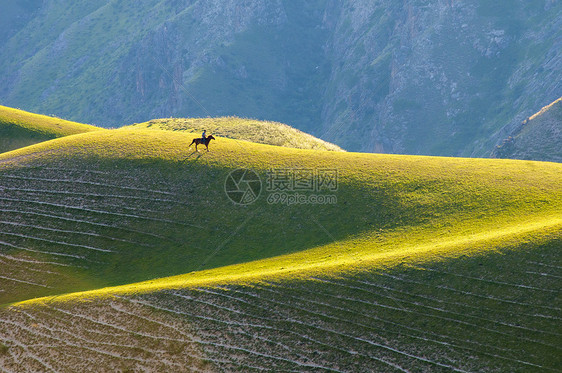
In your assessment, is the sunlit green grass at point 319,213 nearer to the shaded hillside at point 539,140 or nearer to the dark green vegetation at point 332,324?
the dark green vegetation at point 332,324

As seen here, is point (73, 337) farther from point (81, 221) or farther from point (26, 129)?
point (26, 129)

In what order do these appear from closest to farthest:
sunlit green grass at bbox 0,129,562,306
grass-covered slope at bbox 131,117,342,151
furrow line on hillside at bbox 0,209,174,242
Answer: sunlit green grass at bbox 0,129,562,306 → furrow line on hillside at bbox 0,209,174,242 → grass-covered slope at bbox 131,117,342,151

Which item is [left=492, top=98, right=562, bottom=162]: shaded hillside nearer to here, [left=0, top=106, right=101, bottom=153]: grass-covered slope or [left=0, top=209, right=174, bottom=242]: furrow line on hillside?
[left=0, top=106, right=101, bottom=153]: grass-covered slope

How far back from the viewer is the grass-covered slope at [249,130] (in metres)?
88.7

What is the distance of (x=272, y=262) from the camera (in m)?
47.9

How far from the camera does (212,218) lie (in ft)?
180

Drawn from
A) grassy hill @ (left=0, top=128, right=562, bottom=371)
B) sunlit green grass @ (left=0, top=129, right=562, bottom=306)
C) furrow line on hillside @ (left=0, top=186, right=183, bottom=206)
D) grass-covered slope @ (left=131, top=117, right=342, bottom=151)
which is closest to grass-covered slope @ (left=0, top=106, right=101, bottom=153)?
grass-covered slope @ (left=131, top=117, right=342, bottom=151)

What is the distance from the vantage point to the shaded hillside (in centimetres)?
14788


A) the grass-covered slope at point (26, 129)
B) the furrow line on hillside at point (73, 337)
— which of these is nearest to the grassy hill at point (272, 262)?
the furrow line on hillside at point (73, 337)

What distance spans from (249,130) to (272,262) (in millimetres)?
53092

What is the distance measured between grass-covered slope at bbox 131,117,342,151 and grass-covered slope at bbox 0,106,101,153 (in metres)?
16.4

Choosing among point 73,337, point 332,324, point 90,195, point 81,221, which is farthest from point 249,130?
point 332,324

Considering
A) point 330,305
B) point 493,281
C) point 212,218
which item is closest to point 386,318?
point 330,305

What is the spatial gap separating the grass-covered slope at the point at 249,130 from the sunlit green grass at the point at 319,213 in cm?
1986
